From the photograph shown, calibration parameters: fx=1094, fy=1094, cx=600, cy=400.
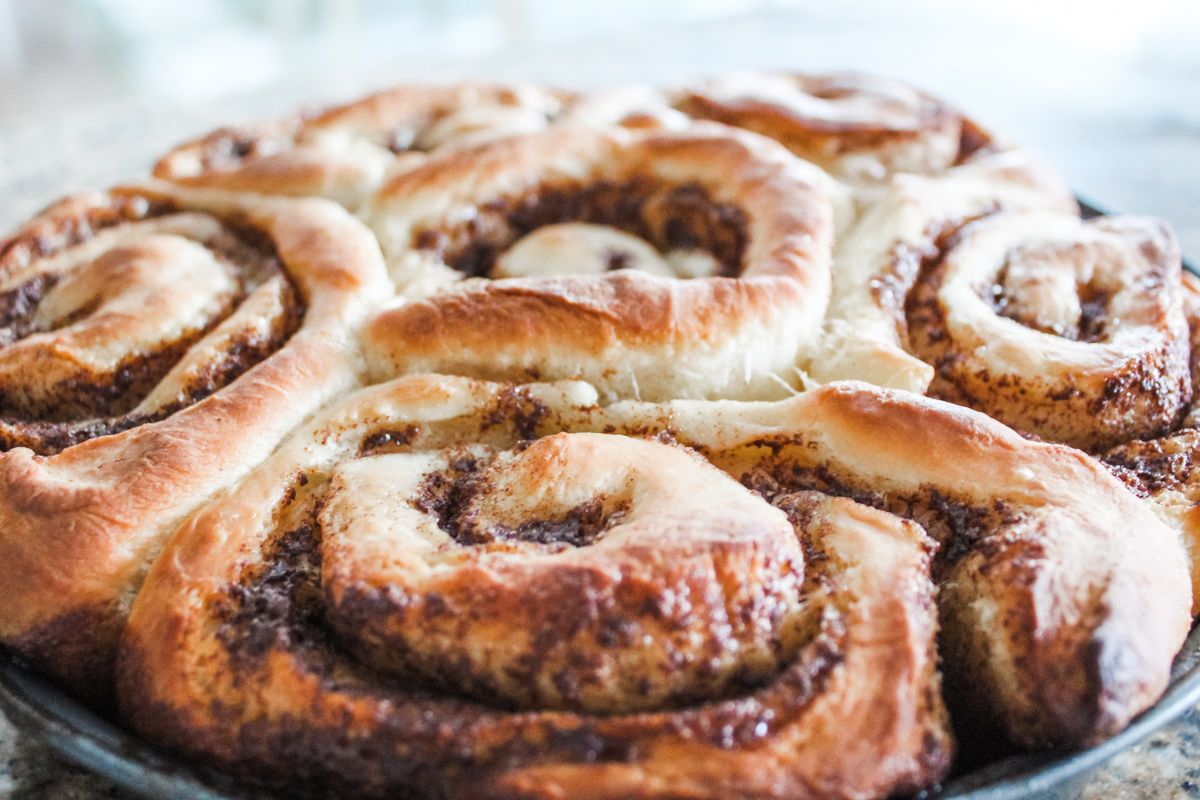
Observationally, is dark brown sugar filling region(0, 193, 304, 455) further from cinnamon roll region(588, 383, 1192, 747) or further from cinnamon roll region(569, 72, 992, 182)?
cinnamon roll region(569, 72, 992, 182)

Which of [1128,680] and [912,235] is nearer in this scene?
[1128,680]

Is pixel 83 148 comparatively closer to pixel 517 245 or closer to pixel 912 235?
pixel 517 245

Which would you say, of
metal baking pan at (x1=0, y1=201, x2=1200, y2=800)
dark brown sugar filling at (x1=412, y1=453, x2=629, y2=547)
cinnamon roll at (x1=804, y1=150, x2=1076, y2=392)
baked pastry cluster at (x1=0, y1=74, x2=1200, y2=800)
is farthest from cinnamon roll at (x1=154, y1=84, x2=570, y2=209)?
metal baking pan at (x1=0, y1=201, x2=1200, y2=800)

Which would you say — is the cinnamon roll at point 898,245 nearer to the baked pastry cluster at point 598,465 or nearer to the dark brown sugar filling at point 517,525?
the baked pastry cluster at point 598,465

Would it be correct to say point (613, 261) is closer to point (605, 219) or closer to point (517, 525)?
point (605, 219)

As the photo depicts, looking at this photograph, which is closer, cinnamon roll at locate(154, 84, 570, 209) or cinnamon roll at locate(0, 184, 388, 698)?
cinnamon roll at locate(0, 184, 388, 698)

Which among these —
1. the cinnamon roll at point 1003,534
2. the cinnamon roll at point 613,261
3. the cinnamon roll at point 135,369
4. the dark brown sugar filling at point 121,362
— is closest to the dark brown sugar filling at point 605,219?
the cinnamon roll at point 613,261

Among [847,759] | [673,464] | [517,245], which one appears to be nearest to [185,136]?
[517,245]
